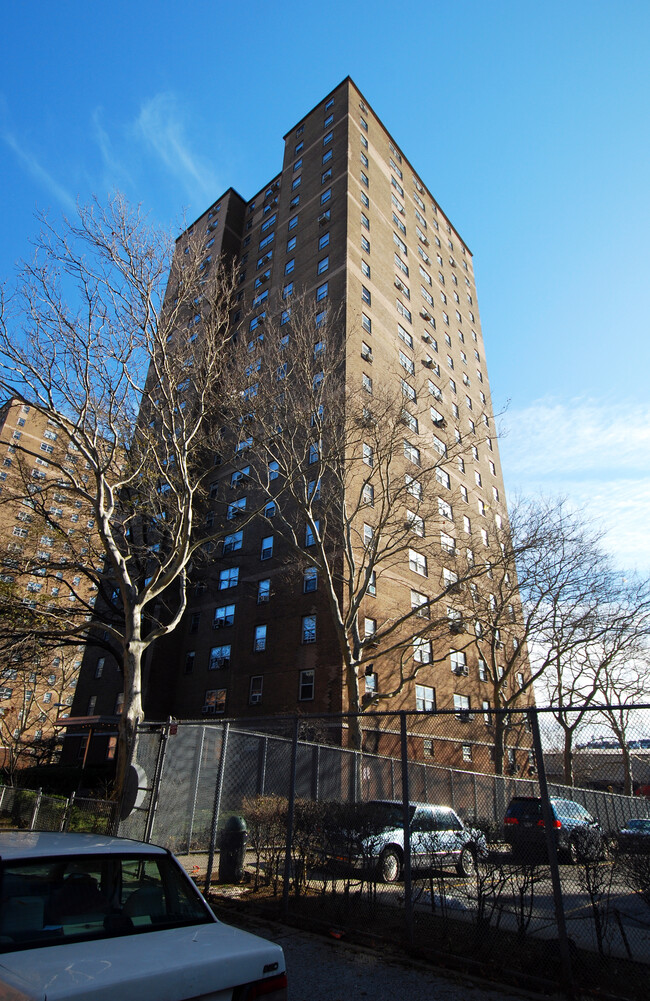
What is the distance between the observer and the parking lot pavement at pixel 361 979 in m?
4.98

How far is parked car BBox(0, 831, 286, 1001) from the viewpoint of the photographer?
2.51 m

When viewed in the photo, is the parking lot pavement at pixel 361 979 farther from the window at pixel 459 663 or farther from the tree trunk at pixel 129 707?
the window at pixel 459 663

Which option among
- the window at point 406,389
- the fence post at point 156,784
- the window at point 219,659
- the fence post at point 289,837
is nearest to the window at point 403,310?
the window at point 406,389

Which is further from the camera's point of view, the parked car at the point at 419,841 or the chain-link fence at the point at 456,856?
the parked car at the point at 419,841

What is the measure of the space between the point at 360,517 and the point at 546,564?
8.40 metres

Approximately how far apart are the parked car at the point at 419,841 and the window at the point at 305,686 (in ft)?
49.9

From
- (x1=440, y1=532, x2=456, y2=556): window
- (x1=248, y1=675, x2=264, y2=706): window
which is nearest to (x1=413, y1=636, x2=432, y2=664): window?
(x1=440, y1=532, x2=456, y2=556): window

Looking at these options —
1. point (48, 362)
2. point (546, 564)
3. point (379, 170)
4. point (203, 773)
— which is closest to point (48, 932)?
point (203, 773)

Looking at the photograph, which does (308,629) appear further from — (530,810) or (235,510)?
(530,810)

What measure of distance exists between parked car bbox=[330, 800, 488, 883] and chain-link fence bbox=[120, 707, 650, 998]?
0.02 meters

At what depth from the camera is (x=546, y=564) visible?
2280 centimetres

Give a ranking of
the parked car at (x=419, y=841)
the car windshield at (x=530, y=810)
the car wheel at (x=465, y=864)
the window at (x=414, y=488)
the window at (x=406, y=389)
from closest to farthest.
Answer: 1. the car wheel at (x=465, y=864)
2. the parked car at (x=419, y=841)
3. the car windshield at (x=530, y=810)
4. the window at (x=414, y=488)
5. the window at (x=406, y=389)

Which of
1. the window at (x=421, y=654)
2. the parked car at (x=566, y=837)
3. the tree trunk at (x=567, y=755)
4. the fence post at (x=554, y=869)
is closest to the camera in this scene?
the fence post at (x=554, y=869)

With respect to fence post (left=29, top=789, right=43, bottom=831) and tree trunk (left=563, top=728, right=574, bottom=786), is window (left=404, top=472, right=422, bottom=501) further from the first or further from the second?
fence post (left=29, top=789, right=43, bottom=831)
